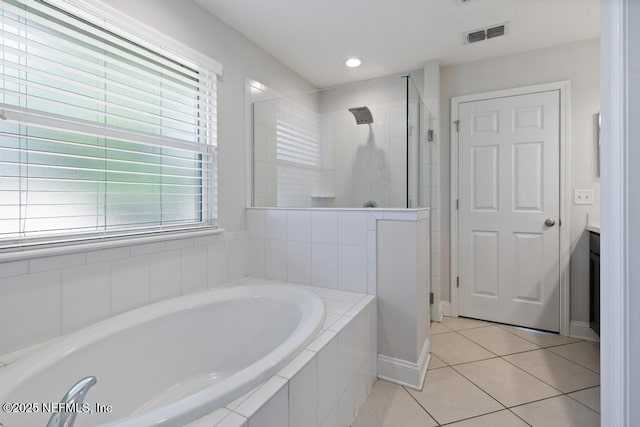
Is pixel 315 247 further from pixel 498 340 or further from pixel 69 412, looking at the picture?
pixel 498 340

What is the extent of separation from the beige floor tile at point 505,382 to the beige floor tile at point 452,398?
7 cm

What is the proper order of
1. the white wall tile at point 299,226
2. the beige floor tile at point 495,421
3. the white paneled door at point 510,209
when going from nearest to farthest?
the beige floor tile at point 495,421 < the white wall tile at point 299,226 < the white paneled door at point 510,209

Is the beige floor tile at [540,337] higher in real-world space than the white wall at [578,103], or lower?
lower

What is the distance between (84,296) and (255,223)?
44.1 inches

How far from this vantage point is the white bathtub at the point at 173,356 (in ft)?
2.99

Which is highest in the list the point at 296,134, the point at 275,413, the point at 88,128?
the point at 296,134

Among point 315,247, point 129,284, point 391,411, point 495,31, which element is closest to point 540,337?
point 391,411

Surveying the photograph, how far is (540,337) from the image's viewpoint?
2395 mm

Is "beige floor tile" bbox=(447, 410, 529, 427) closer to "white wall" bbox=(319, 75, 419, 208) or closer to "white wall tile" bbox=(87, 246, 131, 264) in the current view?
"white wall" bbox=(319, 75, 419, 208)

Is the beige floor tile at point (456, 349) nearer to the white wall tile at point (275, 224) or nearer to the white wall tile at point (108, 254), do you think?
the white wall tile at point (275, 224)

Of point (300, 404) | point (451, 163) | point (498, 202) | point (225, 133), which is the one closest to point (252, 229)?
point (225, 133)

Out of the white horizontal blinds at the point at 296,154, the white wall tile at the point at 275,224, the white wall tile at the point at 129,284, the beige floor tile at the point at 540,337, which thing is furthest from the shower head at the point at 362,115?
the beige floor tile at the point at 540,337

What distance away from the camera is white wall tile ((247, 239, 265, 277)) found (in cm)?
225

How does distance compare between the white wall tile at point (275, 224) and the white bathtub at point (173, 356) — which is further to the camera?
the white wall tile at point (275, 224)
